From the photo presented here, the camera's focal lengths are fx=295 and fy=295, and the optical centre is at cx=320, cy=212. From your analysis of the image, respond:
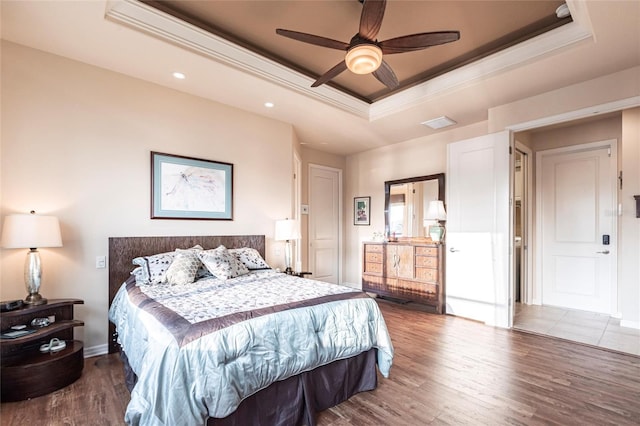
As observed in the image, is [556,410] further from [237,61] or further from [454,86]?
[237,61]

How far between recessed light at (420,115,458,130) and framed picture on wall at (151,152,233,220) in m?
2.84

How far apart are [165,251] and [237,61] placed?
6.97 ft

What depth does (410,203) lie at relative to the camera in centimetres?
504

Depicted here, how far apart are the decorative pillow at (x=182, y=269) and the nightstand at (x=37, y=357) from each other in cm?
76

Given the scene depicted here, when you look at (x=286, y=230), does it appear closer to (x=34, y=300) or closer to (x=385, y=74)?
(x=385, y=74)

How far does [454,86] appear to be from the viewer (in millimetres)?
3301

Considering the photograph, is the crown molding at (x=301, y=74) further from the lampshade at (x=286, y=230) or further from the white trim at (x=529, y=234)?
the white trim at (x=529, y=234)

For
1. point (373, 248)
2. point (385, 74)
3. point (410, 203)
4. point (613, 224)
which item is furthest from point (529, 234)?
point (385, 74)

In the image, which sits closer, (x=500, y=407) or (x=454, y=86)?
(x=500, y=407)

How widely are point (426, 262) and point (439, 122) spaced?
6.69ft

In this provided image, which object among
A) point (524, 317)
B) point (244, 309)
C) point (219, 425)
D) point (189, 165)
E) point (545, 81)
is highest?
point (545, 81)

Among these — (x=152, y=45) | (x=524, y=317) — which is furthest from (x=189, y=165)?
(x=524, y=317)

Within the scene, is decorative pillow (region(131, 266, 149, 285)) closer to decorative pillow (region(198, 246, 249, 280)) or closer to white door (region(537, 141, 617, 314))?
decorative pillow (region(198, 246, 249, 280))

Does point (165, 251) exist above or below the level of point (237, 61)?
below
